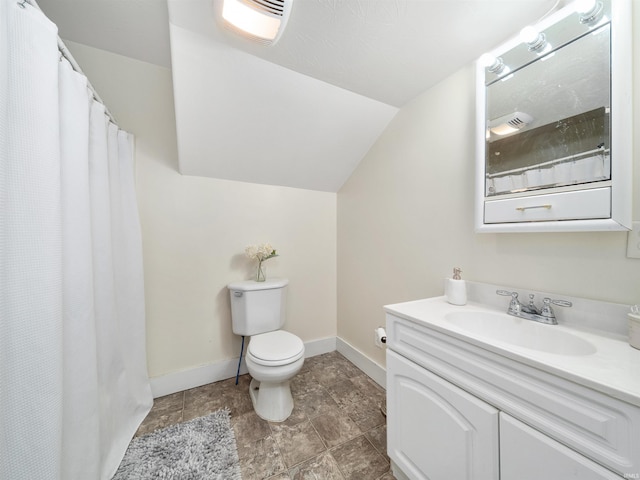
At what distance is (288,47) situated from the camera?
1.17 metres

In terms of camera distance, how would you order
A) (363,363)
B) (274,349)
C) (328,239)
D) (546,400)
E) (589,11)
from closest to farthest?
(546,400) < (589,11) < (274,349) < (363,363) < (328,239)

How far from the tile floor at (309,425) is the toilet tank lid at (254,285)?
0.76 meters

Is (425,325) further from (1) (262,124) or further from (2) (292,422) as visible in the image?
(1) (262,124)

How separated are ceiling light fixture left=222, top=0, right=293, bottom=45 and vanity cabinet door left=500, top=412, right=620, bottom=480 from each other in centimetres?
163

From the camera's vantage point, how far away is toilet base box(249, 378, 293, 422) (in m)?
1.46

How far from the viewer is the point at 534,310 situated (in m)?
0.98

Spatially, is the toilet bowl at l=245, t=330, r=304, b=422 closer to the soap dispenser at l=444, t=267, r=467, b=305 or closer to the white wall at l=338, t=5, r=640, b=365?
the white wall at l=338, t=5, r=640, b=365

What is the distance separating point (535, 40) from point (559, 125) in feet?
1.21

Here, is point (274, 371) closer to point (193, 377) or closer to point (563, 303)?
point (193, 377)

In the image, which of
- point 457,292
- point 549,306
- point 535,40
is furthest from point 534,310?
point 535,40

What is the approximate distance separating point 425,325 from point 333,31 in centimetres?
136

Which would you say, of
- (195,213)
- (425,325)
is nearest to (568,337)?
(425,325)

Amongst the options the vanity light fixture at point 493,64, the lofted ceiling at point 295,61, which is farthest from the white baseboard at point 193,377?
the vanity light fixture at point 493,64

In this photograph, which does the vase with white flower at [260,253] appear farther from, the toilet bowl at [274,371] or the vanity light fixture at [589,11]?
the vanity light fixture at [589,11]
